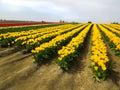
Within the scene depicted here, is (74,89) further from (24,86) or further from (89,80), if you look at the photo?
(24,86)

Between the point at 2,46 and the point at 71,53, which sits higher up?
the point at 71,53

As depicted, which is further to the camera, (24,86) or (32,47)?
(32,47)

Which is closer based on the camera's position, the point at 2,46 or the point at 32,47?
Result: the point at 32,47

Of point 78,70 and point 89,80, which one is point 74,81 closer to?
point 89,80

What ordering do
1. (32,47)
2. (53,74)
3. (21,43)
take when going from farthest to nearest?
(21,43), (32,47), (53,74)

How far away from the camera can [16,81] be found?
1000 cm

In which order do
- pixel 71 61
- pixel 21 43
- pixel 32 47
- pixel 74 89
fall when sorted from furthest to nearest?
pixel 21 43
pixel 32 47
pixel 71 61
pixel 74 89

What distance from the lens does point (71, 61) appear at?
11703 mm

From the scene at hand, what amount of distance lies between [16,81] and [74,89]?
2.42 metres

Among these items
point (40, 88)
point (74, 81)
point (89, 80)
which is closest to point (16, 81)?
point (40, 88)

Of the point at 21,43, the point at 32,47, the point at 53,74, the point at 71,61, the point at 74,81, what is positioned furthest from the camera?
the point at 21,43

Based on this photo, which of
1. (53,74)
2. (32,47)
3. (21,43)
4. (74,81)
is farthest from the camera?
(21,43)

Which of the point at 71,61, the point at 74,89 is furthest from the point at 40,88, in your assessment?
the point at 71,61

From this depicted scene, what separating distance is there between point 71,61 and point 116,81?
2.47m
